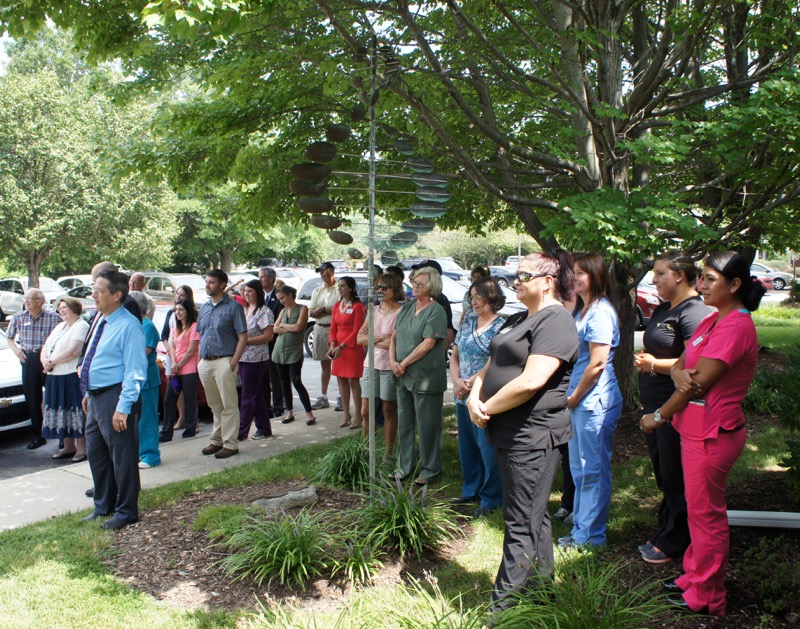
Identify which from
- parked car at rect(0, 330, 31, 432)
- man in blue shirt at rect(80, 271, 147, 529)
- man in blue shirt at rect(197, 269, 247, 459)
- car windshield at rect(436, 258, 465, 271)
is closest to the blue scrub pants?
man in blue shirt at rect(80, 271, 147, 529)

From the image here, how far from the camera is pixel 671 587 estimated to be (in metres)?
4.08

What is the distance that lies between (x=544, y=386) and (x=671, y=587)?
147 centimetres

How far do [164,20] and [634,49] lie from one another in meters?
6.22

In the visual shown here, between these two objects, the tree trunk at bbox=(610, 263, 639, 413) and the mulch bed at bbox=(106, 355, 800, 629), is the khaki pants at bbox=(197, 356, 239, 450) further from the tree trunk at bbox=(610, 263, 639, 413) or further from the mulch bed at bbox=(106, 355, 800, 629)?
the tree trunk at bbox=(610, 263, 639, 413)

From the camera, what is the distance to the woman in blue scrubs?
468cm

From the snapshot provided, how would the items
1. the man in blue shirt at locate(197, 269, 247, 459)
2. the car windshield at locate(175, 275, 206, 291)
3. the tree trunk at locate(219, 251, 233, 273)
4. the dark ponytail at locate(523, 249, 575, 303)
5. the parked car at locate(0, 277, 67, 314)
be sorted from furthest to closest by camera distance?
the tree trunk at locate(219, 251, 233, 273) → the parked car at locate(0, 277, 67, 314) → the car windshield at locate(175, 275, 206, 291) → the man in blue shirt at locate(197, 269, 247, 459) → the dark ponytail at locate(523, 249, 575, 303)

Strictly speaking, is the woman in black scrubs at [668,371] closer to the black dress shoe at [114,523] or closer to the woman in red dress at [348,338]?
the black dress shoe at [114,523]

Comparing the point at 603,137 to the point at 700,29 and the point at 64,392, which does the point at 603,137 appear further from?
the point at 64,392

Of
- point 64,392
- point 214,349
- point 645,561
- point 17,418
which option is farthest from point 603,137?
point 17,418

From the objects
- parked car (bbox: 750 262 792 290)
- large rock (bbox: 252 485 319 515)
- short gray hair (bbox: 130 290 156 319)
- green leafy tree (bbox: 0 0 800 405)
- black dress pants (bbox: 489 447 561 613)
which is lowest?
parked car (bbox: 750 262 792 290)

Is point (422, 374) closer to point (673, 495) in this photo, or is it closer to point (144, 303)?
point (673, 495)

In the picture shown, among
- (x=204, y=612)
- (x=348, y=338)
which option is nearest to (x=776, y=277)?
(x=348, y=338)

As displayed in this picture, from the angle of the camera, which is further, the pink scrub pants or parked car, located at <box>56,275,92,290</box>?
parked car, located at <box>56,275,92,290</box>

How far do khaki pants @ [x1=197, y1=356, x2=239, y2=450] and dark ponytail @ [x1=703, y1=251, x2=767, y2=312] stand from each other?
17.2 feet
